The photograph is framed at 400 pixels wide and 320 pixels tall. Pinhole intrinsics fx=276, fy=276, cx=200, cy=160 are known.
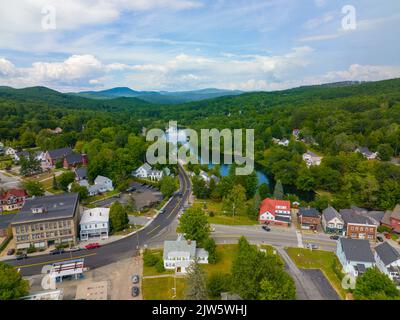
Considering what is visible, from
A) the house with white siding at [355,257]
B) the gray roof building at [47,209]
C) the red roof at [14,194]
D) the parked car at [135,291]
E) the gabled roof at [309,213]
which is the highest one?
the gray roof building at [47,209]

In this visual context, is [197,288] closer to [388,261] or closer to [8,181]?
[388,261]

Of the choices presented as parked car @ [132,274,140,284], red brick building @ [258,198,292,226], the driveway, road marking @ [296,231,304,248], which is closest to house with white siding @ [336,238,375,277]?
road marking @ [296,231,304,248]

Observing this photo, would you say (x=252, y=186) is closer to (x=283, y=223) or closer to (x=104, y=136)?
(x=283, y=223)

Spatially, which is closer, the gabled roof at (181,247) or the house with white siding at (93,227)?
the gabled roof at (181,247)

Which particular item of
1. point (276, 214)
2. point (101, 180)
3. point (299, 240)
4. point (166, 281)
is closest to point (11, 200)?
point (101, 180)

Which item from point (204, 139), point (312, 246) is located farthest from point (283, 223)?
point (204, 139)

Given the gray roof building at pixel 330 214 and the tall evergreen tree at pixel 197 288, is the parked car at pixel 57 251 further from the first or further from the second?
the gray roof building at pixel 330 214

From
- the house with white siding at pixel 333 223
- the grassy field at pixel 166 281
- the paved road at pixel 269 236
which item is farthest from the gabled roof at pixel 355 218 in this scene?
the grassy field at pixel 166 281
